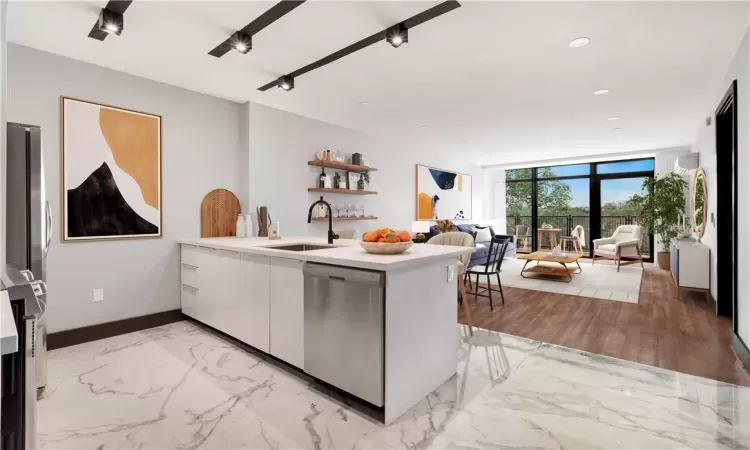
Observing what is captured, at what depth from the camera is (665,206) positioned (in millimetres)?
6098

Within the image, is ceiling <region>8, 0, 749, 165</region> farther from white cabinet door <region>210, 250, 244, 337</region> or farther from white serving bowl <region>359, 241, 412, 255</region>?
white cabinet door <region>210, 250, 244, 337</region>

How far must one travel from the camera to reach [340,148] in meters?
5.22

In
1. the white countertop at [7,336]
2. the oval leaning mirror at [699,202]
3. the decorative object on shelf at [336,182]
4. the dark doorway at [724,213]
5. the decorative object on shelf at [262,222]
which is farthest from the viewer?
the decorative object on shelf at [336,182]

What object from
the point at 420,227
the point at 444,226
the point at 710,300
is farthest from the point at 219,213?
the point at 710,300

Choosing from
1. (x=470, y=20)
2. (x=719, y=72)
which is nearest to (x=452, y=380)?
(x=470, y=20)

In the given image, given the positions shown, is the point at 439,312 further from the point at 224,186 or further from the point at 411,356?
the point at 224,186

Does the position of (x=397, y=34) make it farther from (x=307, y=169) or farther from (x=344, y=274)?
(x=307, y=169)

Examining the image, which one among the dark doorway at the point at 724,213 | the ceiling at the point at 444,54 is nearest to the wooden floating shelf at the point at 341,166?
the ceiling at the point at 444,54

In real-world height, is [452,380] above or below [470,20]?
below

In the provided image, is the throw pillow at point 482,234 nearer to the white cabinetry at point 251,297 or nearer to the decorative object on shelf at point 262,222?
the decorative object on shelf at point 262,222

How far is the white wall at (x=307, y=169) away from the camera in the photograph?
4.15m

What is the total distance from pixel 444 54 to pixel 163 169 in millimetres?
2828

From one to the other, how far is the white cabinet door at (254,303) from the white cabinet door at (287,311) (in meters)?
0.09

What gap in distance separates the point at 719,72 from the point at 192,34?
4491 mm
